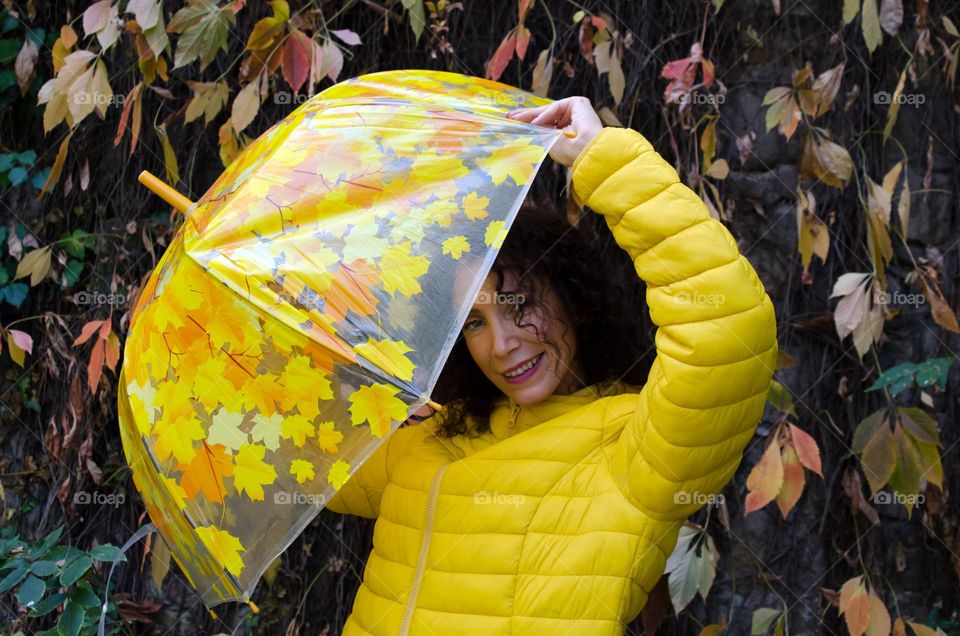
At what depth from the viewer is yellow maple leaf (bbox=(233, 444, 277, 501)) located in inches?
50.6

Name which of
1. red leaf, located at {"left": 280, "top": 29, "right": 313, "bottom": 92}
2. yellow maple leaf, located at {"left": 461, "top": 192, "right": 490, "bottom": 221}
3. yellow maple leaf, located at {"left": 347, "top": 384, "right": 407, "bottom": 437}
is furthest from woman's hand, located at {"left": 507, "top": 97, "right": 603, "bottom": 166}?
red leaf, located at {"left": 280, "top": 29, "right": 313, "bottom": 92}

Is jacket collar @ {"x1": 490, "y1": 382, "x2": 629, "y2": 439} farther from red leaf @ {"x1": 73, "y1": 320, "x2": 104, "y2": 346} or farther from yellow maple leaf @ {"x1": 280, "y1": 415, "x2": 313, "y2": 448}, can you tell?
red leaf @ {"x1": 73, "y1": 320, "x2": 104, "y2": 346}

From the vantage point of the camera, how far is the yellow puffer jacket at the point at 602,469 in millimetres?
1234

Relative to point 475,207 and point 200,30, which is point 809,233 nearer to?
point 475,207

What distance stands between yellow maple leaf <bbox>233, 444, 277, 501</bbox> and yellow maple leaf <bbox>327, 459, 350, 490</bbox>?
0.08m

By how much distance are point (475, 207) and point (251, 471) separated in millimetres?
429

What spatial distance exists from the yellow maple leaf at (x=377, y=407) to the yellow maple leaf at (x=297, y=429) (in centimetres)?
6

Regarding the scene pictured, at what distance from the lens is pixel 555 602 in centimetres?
133

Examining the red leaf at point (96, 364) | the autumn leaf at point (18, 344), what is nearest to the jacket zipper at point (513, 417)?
the red leaf at point (96, 364)

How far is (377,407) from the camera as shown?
1224mm

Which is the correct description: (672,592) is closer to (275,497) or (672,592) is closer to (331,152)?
(275,497)

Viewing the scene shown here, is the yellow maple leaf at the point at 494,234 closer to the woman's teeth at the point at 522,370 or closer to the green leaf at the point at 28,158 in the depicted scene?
the woman's teeth at the point at 522,370

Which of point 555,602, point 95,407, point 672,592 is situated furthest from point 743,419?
point 95,407

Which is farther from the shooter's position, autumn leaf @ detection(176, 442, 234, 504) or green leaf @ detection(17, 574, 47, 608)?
green leaf @ detection(17, 574, 47, 608)
